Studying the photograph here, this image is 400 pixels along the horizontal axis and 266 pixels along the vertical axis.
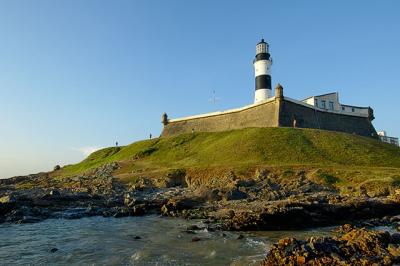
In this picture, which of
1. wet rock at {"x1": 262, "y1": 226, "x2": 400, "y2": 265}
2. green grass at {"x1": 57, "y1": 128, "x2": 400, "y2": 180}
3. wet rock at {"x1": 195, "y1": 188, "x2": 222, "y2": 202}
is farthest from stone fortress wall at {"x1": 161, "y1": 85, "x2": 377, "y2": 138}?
wet rock at {"x1": 262, "y1": 226, "x2": 400, "y2": 265}

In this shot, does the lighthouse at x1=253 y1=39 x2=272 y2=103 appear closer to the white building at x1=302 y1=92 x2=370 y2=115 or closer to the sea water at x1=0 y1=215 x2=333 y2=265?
the white building at x1=302 y1=92 x2=370 y2=115

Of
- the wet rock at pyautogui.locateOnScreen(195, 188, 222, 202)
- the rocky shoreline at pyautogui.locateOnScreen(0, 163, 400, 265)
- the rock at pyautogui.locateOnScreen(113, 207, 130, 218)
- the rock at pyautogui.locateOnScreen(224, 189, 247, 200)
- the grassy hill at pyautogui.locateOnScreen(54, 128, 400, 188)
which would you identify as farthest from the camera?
the grassy hill at pyautogui.locateOnScreen(54, 128, 400, 188)

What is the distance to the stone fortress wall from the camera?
61.8 metres

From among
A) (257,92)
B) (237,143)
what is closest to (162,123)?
(257,92)

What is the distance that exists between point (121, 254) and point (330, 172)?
30.2 metres

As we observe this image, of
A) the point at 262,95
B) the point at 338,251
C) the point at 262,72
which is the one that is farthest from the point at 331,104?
the point at 338,251

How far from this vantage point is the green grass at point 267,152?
4784 cm

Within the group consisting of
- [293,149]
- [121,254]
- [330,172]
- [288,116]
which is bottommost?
[121,254]

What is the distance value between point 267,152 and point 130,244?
3610 centimetres

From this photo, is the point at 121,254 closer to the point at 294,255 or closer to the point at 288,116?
the point at 294,255

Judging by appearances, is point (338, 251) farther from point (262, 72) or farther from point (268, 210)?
point (262, 72)

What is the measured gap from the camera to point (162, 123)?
80.8m

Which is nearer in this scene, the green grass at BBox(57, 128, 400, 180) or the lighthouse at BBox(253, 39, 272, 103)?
the green grass at BBox(57, 128, 400, 180)

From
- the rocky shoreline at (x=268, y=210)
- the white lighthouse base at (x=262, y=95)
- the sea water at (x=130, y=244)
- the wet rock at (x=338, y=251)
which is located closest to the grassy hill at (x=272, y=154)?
the rocky shoreline at (x=268, y=210)
